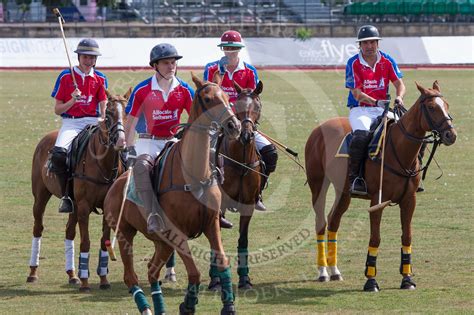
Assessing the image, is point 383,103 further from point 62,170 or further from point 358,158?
point 62,170

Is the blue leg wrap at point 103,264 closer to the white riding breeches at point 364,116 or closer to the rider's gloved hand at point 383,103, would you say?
the white riding breeches at point 364,116

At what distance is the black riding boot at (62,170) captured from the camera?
11477mm

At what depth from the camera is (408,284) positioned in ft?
35.3

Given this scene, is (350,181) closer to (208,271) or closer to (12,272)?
(208,271)

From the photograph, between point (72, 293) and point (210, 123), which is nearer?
point (210, 123)

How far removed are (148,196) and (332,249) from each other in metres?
3.27

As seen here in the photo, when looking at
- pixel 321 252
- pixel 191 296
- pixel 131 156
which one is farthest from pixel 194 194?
pixel 321 252

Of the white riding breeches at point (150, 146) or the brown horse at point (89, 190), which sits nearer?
the white riding breeches at point (150, 146)

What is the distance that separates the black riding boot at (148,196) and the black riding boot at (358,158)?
2.84m

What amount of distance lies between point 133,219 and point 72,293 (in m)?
1.72

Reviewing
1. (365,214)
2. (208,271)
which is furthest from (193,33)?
(208,271)

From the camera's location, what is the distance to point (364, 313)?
9711mm

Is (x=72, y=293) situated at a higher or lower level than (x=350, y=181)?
lower

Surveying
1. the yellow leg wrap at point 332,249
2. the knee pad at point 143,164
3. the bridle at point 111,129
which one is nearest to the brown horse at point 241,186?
the yellow leg wrap at point 332,249
